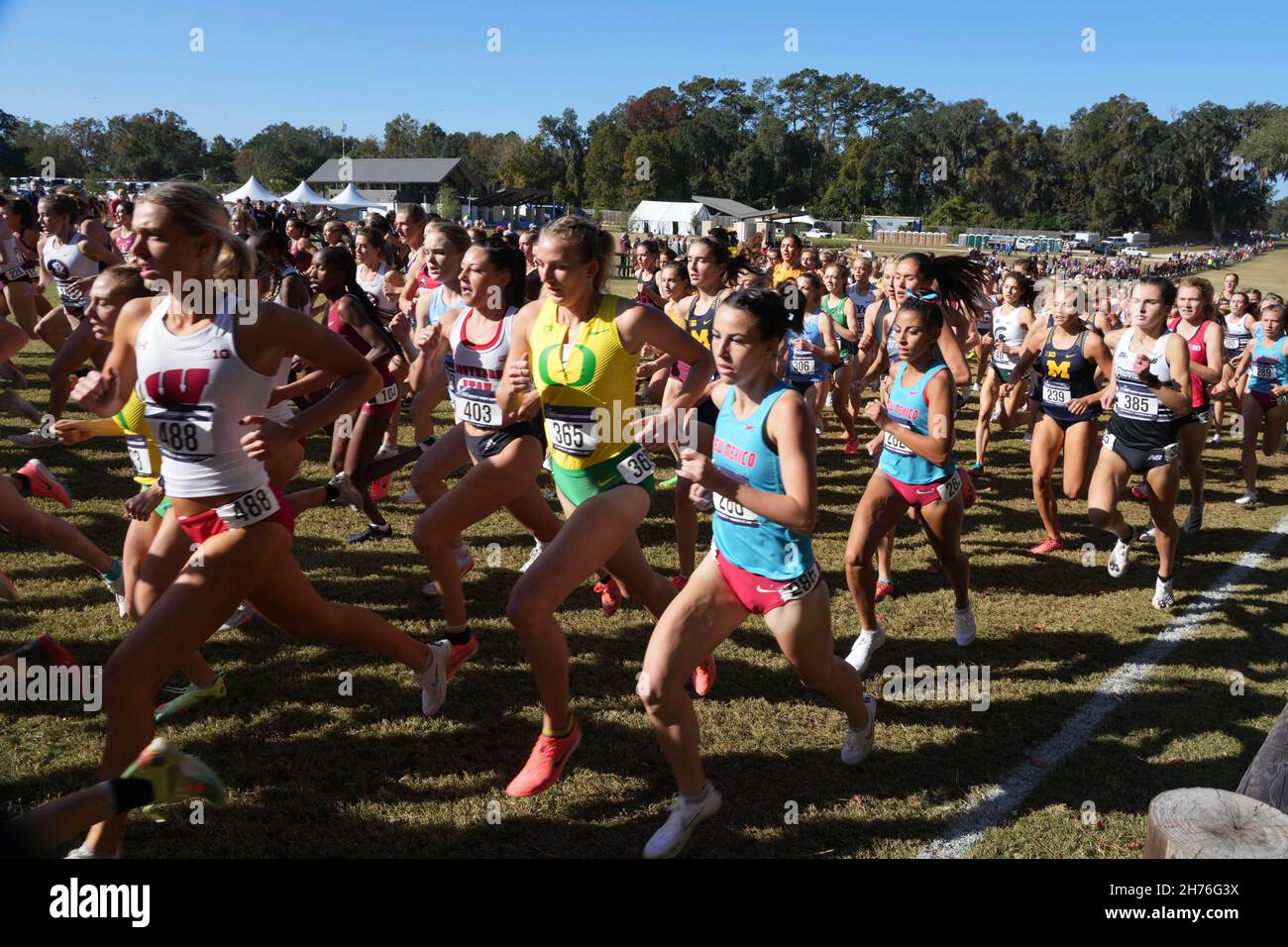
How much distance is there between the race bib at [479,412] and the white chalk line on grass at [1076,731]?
Result: 278 centimetres

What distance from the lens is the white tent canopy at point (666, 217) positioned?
62.8m

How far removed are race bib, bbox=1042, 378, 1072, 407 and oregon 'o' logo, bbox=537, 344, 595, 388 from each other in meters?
4.65

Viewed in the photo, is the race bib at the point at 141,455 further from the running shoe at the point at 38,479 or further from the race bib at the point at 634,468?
the race bib at the point at 634,468

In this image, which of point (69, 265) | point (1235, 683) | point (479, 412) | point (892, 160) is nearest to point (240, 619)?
point (479, 412)

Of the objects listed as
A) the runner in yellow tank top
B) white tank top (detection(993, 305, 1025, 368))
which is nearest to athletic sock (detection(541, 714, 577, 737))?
the runner in yellow tank top

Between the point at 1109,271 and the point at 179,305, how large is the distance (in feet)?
166

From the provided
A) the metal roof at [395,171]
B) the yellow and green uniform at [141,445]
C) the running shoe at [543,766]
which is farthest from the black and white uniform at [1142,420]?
the metal roof at [395,171]

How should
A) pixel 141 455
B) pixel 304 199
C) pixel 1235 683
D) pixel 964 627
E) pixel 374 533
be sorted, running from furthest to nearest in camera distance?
pixel 304 199, pixel 374 533, pixel 964 627, pixel 1235 683, pixel 141 455

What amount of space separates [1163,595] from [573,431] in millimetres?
4765

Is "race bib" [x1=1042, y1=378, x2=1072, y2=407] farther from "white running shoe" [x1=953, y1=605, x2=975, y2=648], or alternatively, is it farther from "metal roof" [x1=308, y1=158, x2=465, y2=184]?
"metal roof" [x1=308, y1=158, x2=465, y2=184]

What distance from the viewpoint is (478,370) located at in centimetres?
521

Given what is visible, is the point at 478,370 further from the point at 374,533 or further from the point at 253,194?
the point at 253,194

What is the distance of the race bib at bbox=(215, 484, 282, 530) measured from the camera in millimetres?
3357

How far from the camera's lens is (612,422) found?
13.7ft
